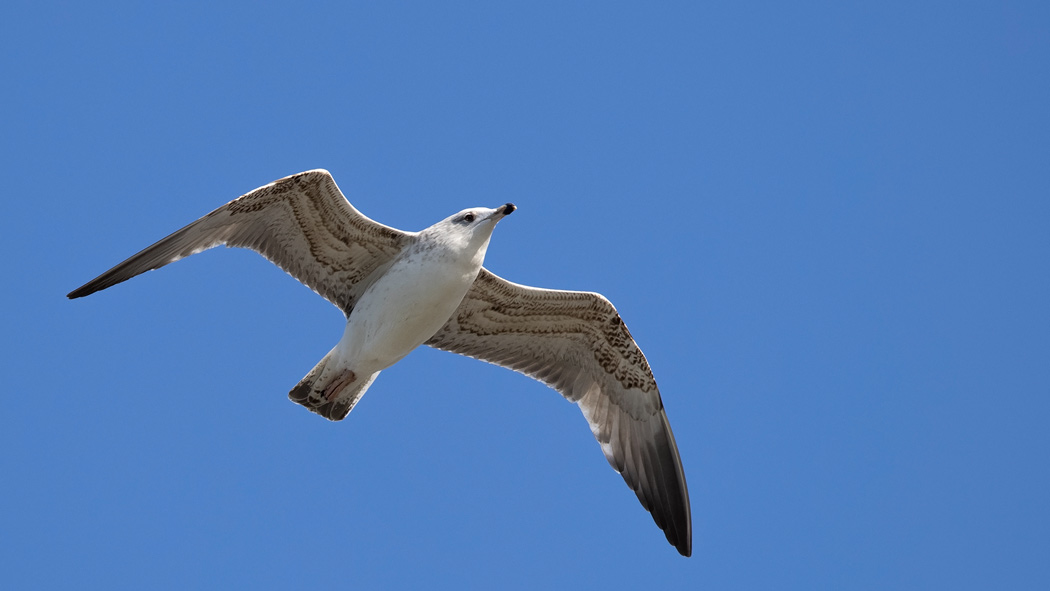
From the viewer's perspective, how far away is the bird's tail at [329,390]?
11523 millimetres

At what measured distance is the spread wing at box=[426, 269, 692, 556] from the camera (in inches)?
495

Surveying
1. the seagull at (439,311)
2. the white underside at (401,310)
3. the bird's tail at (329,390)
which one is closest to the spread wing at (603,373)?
the seagull at (439,311)

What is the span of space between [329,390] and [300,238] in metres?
1.65

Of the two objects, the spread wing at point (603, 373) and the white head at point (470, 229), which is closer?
the white head at point (470, 229)

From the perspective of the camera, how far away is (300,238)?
37.8 feet

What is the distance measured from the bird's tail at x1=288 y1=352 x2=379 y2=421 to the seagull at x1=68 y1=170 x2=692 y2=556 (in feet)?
0.04

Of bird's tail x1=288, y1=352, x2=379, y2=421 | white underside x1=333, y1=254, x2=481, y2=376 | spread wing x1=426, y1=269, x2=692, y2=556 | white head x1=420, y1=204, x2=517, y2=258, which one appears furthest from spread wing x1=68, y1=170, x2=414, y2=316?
spread wing x1=426, y1=269, x2=692, y2=556

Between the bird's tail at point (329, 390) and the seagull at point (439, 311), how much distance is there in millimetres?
11

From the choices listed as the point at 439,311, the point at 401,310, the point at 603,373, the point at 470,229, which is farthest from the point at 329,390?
the point at 603,373

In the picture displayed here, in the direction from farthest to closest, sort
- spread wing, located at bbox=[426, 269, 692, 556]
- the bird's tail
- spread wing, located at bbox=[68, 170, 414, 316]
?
spread wing, located at bbox=[426, 269, 692, 556]
the bird's tail
spread wing, located at bbox=[68, 170, 414, 316]

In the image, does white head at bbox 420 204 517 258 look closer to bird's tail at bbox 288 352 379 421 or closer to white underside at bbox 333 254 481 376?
white underside at bbox 333 254 481 376

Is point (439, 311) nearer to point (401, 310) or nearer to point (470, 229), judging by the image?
point (401, 310)

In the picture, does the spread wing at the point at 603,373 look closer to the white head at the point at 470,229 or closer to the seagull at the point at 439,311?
the seagull at the point at 439,311

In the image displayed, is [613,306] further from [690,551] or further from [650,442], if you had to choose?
[690,551]
